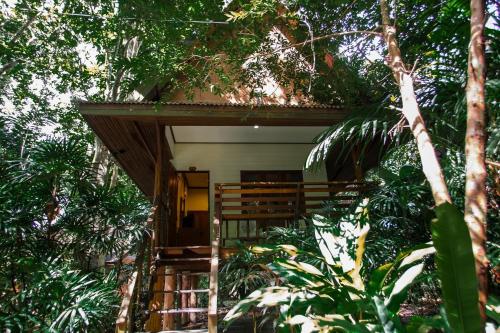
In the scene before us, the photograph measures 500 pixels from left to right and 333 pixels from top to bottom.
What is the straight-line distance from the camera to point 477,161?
1577 millimetres

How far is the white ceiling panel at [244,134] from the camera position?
7.22 m

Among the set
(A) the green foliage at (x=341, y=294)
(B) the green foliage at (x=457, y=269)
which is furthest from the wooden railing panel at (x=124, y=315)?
(B) the green foliage at (x=457, y=269)

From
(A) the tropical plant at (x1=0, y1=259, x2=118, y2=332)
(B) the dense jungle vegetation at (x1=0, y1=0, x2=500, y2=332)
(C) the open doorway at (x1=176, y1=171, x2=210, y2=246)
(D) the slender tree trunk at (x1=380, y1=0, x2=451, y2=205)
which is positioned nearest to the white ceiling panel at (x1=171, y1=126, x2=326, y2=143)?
(C) the open doorway at (x1=176, y1=171, x2=210, y2=246)

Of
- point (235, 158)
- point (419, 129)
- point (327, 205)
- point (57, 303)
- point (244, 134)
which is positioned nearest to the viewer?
point (419, 129)

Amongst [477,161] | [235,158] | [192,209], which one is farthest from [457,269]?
[192,209]

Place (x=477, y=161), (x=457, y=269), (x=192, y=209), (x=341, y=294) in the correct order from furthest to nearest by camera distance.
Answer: (x=192, y=209), (x=341, y=294), (x=477, y=161), (x=457, y=269)

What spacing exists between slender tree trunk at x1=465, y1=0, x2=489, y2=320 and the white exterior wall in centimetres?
607

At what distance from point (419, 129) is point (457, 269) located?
97 cm

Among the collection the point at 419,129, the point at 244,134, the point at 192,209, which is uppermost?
the point at 244,134

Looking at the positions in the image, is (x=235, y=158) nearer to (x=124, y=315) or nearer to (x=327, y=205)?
(x=327, y=205)

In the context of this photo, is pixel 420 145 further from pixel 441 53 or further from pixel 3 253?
pixel 3 253

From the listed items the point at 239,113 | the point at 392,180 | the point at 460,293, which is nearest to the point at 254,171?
the point at 239,113

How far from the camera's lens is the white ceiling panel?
7.22 meters

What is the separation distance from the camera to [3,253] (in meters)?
3.94
